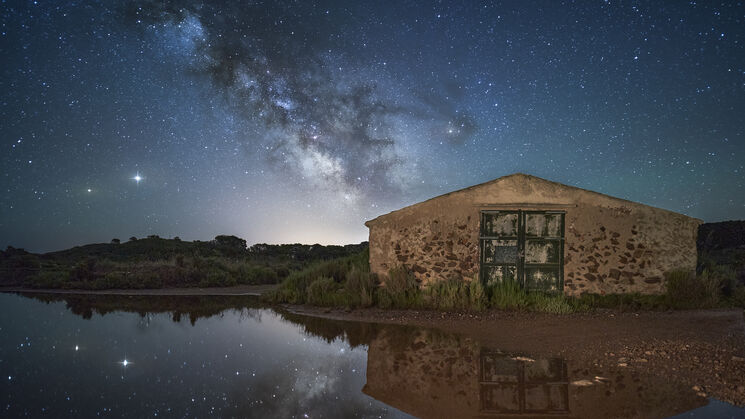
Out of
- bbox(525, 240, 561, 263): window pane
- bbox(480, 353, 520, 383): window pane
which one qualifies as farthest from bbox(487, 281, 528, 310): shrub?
bbox(480, 353, 520, 383): window pane

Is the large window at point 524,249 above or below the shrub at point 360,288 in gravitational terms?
above

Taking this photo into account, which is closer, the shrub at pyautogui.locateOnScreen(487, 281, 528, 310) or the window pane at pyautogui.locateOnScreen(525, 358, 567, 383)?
the window pane at pyautogui.locateOnScreen(525, 358, 567, 383)

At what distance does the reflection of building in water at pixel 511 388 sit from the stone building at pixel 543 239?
4621mm

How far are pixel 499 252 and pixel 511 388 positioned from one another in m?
6.06

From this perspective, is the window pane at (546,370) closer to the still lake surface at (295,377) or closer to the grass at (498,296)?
the still lake surface at (295,377)

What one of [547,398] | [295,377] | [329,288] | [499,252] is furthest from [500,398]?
[329,288]

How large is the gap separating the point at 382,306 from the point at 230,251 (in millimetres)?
25945

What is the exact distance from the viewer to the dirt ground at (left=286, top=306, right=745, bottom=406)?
4.32 m

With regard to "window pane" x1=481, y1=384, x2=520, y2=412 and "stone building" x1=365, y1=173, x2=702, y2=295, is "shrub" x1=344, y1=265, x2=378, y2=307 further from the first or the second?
"window pane" x1=481, y1=384, x2=520, y2=412

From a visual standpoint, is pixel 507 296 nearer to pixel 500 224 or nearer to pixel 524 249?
pixel 524 249

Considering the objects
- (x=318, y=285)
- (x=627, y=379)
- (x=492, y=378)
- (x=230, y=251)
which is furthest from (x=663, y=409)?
(x=230, y=251)

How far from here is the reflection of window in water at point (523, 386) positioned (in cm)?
354

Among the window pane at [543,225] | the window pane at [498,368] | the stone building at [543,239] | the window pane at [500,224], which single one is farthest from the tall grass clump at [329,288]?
the window pane at [498,368]

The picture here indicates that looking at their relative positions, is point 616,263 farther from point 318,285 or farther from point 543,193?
point 318,285
